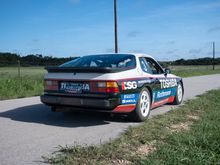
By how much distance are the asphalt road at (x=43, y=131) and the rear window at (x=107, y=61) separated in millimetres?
1165

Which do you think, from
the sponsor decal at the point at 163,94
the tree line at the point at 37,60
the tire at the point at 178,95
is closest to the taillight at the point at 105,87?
the sponsor decal at the point at 163,94

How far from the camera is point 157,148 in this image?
461 cm

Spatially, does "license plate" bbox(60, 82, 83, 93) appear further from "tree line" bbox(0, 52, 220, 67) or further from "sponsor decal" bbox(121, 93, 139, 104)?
"tree line" bbox(0, 52, 220, 67)

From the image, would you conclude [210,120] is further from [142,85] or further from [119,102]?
[119,102]

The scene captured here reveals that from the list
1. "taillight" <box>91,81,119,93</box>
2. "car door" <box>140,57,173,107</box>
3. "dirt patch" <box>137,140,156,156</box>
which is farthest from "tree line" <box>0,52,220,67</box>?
"dirt patch" <box>137,140,156,156</box>

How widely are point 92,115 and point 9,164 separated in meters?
3.58

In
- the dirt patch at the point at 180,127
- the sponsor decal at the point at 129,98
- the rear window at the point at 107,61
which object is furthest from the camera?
the rear window at the point at 107,61

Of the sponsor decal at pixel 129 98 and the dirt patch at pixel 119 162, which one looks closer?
the dirt patch at pixel 119 162

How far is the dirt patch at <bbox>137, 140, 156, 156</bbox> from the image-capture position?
4504 millimetres

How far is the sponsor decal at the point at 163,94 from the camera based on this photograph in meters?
7.66

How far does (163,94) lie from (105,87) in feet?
8.48

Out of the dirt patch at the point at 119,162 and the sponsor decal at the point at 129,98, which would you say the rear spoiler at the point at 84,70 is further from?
the dirt patch at the point at 119,162

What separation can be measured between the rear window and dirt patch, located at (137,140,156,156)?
89.5 inches

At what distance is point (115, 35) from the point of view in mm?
21656
